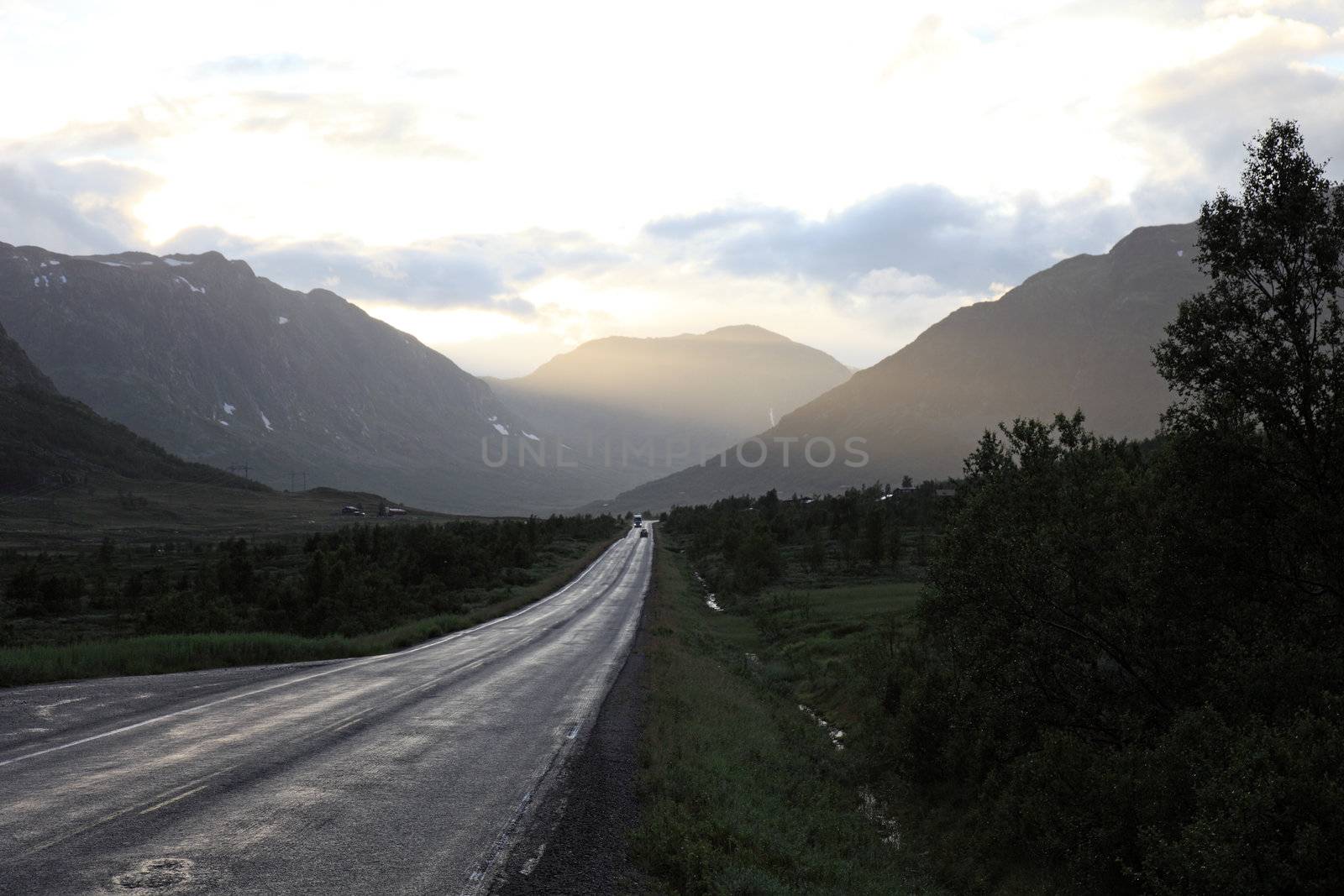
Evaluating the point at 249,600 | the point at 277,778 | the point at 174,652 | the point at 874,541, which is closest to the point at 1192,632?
the point at 277,778

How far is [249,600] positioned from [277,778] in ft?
142

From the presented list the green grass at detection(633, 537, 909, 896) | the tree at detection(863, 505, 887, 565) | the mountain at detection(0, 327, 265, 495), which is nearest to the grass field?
the mountain at detection(0, 327, 265, 495)

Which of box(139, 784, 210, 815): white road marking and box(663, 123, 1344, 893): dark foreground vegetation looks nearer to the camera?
box(139, 784, 210, 815): white road marking

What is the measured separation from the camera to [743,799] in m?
14.4

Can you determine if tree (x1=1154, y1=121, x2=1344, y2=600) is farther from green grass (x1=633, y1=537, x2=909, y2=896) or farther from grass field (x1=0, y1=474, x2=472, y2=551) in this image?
grass field (x1=0, y1=474, x2=472, y2=551)

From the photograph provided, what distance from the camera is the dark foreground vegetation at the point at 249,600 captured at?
24078 millimetres

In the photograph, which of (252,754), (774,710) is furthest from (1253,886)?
(774,710)

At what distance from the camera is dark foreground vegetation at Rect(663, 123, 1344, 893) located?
11.4m

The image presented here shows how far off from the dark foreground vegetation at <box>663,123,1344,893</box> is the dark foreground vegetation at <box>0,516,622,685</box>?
15458mm

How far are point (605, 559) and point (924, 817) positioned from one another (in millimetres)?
69466

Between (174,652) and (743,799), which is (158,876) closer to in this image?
(743,799)

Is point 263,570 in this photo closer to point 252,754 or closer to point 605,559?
point 605,559

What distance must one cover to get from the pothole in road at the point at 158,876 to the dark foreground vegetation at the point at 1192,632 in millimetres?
7946

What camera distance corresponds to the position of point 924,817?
20203mm
